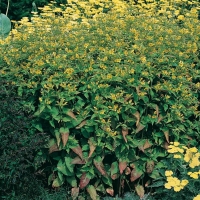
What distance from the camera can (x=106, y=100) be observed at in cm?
443

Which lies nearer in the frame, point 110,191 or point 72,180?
point 72,180

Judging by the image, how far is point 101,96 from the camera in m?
4.38

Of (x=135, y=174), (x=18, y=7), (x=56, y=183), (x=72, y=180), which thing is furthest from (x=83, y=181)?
(x=18, y=7)

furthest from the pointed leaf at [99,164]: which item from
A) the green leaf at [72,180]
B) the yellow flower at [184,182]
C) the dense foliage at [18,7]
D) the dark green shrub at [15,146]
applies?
the dense foliage at [18,7]

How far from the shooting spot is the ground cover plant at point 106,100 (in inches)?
171

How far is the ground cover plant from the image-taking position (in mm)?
4336

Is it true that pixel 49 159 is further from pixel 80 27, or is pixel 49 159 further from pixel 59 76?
pixel 80 27

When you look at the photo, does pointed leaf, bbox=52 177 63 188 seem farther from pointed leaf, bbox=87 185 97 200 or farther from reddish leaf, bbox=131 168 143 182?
reddish leaf, bbox=131 168 143 182

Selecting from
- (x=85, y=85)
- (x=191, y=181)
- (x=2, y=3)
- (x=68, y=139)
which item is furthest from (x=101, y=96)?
(x=2, y=3)

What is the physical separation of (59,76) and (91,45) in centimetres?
56

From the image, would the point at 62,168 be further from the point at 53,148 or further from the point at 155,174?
the point at 155,174

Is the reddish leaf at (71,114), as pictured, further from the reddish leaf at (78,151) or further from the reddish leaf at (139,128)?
the reddish leaf at (139,128)

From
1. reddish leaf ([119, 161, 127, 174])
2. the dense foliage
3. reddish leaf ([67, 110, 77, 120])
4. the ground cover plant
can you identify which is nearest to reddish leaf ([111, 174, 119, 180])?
the ground cover plant

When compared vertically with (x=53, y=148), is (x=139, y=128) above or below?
above
